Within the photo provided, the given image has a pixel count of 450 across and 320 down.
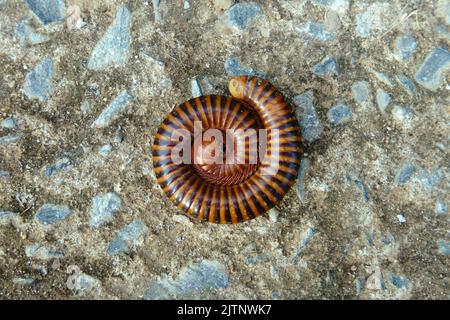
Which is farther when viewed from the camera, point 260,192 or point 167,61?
point 167,61

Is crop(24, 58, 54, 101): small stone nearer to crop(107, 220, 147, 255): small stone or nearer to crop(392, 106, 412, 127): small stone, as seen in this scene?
crop(107, 220, 147, 255): small stone

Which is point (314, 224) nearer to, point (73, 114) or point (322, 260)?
point (322, 260)

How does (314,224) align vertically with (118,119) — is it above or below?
below

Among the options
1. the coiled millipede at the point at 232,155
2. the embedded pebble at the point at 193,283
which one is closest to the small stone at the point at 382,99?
the coiled millipede at the point at 232,155

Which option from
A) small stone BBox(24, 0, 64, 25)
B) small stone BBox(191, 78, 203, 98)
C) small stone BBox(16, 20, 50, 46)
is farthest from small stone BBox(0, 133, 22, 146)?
small stone BBox(191, 78, 203, 98)

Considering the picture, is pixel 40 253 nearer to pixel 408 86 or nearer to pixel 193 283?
pixel 193 283
